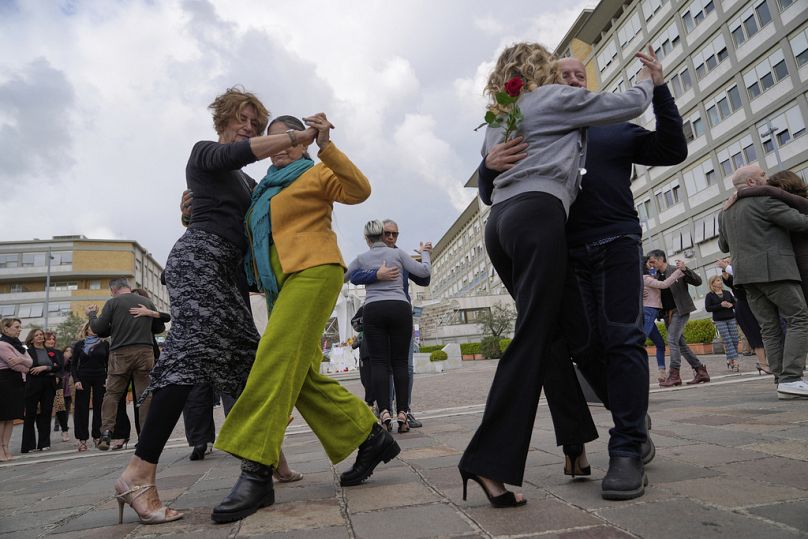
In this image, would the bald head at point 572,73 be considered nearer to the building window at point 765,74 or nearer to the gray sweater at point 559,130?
the gray sweater at point 559,130

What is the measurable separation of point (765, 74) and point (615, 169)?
36626 millimetres

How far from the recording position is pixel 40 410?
8.52 meters

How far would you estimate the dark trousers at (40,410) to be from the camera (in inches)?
312

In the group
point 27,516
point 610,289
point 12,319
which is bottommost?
point 27,516

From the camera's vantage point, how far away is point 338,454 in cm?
273

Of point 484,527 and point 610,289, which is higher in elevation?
point 610,289

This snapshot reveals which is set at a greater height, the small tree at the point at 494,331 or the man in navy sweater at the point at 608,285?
the small tree at the point at 494,331

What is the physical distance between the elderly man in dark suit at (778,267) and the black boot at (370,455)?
351cm

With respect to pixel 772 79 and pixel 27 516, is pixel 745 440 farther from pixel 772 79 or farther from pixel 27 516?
pixel 772 79

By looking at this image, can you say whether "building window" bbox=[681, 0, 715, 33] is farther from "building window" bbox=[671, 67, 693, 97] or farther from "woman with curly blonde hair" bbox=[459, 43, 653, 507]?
"woman with curly blonde hair" bbox=[459, 43, 653, 507]

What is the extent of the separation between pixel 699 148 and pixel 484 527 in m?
41.4

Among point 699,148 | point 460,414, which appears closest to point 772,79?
point 699,148

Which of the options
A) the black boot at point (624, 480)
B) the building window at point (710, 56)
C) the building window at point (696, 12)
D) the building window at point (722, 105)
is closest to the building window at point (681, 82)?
the building window at point (710, 56)

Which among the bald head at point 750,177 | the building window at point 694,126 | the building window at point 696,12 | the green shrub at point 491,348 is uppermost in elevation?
the building window at point 696,12
